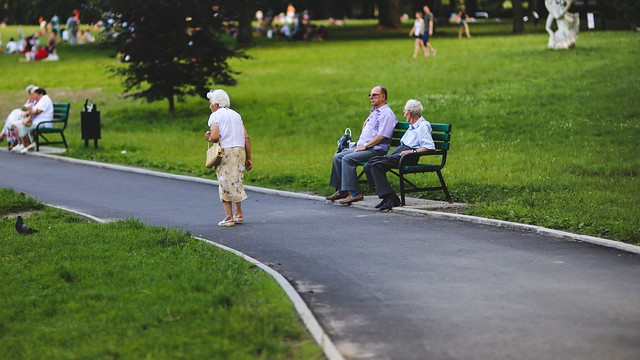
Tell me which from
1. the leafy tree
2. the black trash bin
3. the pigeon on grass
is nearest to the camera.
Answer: the pigeon on grass

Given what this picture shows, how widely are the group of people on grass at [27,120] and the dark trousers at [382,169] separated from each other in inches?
468

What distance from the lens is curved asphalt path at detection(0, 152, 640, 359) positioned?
7891 mm

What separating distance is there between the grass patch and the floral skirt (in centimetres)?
163

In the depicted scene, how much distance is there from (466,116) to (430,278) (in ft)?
Result: 57.7

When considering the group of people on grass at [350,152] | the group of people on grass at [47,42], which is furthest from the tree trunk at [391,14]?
the group of people on grass at [350,152]

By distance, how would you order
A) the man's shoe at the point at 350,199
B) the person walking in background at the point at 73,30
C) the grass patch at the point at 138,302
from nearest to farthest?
the grass patch at the point at 138,302
the man's shoe at the point at 350,199
the person walking in background at the point at 73,30

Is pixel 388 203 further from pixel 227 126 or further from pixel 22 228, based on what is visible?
pixel 22 228

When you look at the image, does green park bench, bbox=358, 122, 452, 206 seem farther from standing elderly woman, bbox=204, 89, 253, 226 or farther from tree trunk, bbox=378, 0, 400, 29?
tree trunk, bbox=378, 0, 400, 29

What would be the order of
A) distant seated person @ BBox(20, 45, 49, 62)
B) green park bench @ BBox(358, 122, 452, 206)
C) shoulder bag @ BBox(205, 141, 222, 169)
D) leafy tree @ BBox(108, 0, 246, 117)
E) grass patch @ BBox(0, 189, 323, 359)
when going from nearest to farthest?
1. grass patch @ BBox(0, 189, 323, 359)
2. shoulder bag @ BBox(205, 141, 222, 169)
3. green park bench @ BBox(358, 122, 452, 206)
4. leafy tree @ BBox(108, 0, 246, 117)
5. distant seated person @ BBox(20, 45, 49, 62)

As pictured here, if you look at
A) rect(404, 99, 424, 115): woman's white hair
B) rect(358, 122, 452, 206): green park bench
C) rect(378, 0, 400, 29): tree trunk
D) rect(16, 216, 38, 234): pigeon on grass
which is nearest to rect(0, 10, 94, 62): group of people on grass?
rect(378, 0, 400, 29): tree trunk

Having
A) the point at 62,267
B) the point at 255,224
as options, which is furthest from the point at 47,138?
the point at 62,267

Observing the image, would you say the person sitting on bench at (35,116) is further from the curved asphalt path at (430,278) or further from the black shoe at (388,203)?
the black shoe at (388,203)

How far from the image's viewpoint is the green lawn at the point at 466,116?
1658cm

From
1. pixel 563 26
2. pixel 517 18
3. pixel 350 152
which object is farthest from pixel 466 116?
pixel 517 18
